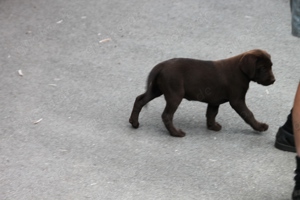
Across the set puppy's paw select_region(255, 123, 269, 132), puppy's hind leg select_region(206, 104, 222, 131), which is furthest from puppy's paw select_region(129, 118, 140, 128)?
puppy's paw select_region(255, 123, 269, 132)

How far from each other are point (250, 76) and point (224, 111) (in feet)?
2.26

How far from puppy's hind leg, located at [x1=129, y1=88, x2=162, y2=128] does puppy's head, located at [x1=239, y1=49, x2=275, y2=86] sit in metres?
Result: 0.68

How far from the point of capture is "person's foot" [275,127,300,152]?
4578 millimetres

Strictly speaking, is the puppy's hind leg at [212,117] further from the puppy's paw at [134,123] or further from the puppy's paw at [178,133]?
the puppy's paw at [134,123]

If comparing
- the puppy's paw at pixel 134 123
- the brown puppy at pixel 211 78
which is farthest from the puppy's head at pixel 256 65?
the puppy's paw at pixel 134 123

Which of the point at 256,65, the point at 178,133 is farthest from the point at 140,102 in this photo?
the point at 256,65

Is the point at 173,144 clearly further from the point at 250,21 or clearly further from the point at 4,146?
the point at 250,21

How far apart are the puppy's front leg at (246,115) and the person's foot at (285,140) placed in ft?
0.71

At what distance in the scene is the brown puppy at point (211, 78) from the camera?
4.60 metres

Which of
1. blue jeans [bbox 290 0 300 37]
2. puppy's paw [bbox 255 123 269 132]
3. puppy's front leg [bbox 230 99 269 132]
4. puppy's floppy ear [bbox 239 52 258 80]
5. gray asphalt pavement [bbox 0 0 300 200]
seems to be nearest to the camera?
blue jeans [bbox 290 0 300 37]

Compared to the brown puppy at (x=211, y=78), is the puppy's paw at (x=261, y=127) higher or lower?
lower

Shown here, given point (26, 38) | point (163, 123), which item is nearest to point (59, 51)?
point (26, 38)

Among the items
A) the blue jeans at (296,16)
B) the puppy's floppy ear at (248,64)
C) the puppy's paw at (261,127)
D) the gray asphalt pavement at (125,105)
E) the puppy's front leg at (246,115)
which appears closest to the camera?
the blue jeans at (296,16)

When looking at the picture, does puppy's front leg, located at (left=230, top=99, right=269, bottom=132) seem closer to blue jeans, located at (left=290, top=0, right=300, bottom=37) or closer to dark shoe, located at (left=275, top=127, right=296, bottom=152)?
dark shoe, located at (left=275, top=127, right=296, bottom=152)
